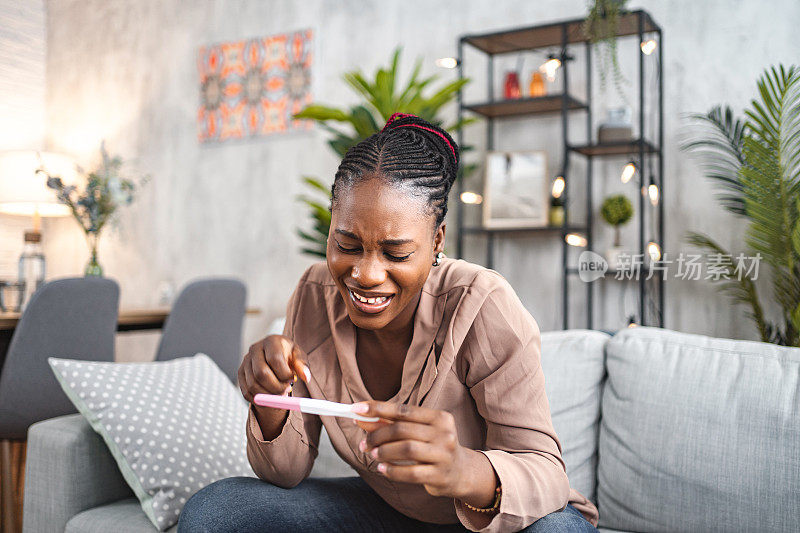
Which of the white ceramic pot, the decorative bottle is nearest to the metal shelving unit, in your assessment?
the white ceramic pot

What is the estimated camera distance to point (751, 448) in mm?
1396

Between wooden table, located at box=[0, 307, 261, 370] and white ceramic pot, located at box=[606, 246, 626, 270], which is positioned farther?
white ceramic pot, located at box=[606, 246, 626, 270]

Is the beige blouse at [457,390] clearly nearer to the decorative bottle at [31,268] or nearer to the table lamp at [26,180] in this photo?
the decorative bottle at [31,268]

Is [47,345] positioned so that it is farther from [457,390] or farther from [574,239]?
[574,239]

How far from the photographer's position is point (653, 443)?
149 centimetres

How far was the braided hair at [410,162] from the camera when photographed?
101cm

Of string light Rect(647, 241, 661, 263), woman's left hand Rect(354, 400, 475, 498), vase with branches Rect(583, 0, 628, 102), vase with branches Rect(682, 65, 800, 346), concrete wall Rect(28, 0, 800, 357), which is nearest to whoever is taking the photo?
woman's left hand Rect(354, 400, 475, 498)

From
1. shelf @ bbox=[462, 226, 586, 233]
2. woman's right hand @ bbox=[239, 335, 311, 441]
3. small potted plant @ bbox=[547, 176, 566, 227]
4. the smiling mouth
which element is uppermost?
small potted plant @ bbox=[547, 176, 566, 227]

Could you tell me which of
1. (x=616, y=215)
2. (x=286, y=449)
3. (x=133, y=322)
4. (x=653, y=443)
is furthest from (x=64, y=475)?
(x=616, y=215)

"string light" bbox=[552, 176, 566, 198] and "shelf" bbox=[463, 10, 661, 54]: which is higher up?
"shelf" bbox=[463, 10, 661, 54]

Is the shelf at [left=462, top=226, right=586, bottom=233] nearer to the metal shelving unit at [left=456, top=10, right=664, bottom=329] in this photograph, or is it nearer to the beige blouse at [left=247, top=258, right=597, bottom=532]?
the metal shelving unit at [left=456, top=10, right=664, bottom=329]

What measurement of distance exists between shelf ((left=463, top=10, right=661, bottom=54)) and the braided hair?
197 centimetres

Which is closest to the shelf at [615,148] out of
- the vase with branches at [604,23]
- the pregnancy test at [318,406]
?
the vase with branches at [604,23]

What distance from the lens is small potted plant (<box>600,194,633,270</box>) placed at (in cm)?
295
